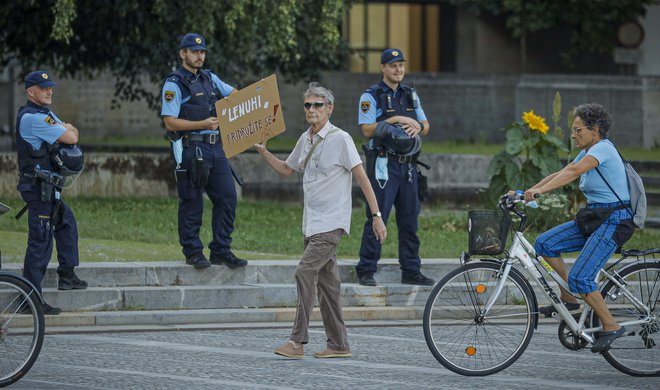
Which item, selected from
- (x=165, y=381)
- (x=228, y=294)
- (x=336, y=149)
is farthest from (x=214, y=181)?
A: (x=165, y=381)

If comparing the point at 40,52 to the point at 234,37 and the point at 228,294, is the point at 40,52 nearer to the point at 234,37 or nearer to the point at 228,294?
the point at 234,37

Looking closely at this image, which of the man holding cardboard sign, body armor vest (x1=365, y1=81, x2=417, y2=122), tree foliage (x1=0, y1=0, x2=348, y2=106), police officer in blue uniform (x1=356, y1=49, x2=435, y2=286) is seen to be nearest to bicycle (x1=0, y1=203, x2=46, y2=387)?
the man holding cardboard sign

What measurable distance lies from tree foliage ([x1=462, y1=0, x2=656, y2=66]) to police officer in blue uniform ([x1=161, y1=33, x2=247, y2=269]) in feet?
57.8

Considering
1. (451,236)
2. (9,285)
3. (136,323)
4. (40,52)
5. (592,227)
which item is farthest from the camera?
(40,52)

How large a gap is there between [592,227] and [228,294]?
366 cm

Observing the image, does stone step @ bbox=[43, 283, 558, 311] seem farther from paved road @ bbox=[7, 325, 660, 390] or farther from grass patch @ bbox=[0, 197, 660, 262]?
grass patch @ bbox=[0, 197, 660, 262]

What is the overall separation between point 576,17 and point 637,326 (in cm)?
2031

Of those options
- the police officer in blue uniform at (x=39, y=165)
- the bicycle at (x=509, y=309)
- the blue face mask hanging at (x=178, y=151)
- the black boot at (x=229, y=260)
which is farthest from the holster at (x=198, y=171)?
the bicycle at (x=509, y=309)

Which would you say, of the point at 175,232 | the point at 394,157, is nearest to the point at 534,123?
the point at 175,232

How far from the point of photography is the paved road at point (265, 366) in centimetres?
836

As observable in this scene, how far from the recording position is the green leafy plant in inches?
622

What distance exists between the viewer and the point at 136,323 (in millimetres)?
10875

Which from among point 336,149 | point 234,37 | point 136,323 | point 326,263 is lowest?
point 136,323

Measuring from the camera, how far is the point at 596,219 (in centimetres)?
876
